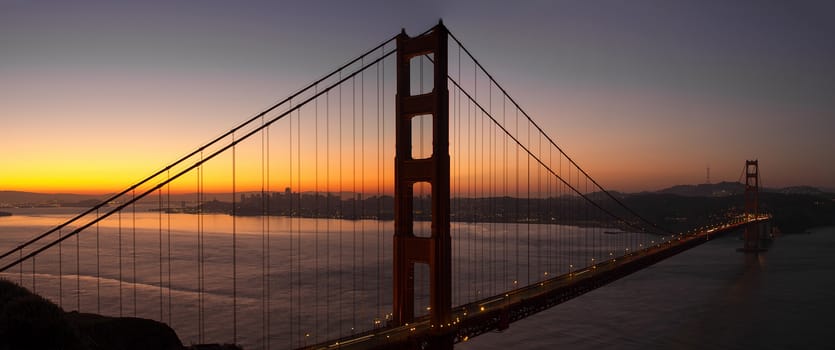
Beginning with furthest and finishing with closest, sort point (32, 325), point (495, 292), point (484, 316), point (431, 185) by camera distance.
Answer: point (495, 292) < point (484, 316) < point (431, 185) < point (32, 325)

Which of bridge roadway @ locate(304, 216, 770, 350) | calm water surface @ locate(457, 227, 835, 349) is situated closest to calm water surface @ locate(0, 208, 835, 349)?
calm water surface @ locate(457, 227, 835, 349)

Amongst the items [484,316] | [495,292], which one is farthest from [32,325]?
[495,292]

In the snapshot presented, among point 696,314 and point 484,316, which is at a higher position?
point 484,316

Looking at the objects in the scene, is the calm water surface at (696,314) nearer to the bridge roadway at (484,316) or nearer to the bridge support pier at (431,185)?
the bridge roadway at (484,316)

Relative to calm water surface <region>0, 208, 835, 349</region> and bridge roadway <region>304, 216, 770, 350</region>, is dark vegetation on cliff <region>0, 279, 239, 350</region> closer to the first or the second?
bridge roadway <region>304, 216, 770, 350</region>

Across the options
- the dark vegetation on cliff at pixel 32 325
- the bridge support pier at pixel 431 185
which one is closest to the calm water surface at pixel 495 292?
the bridge support pier at pixel 431 185

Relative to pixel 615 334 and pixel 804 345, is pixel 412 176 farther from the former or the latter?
pixel 804 345

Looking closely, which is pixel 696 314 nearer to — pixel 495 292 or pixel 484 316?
pixel 495 292

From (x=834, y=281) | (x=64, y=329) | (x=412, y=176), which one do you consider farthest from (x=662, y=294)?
(x=64, y=329)

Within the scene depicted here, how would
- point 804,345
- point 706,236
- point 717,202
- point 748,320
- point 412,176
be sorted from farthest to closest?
point 717,202, point 706,236, point 748,320, point 804,345, point 412,176
